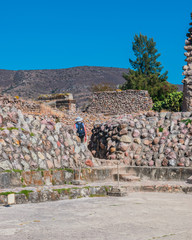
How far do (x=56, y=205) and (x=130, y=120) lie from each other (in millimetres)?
6634

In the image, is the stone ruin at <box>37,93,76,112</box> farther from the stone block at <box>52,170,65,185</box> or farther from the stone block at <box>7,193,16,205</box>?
the stone block at <box>7,193,16,205</box>

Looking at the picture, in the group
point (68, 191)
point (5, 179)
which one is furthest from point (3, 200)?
point (68, 191)

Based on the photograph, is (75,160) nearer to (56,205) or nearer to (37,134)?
(37,134)

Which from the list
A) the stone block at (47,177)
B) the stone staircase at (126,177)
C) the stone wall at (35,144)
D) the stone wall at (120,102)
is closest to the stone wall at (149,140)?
the stone staircase at (126,177)

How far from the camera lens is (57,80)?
9919cm

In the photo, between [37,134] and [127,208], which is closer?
[127,208]

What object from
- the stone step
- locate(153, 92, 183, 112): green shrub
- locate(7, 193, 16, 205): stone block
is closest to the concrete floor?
locate(7, 193, 16, 205): stone block

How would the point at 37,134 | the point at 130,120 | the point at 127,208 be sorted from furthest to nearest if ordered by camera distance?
the point at 130,120, the point at 37,134, the point at 127,208

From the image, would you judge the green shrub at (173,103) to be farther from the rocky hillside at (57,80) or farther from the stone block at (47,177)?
the rocky hillside at (57,80)

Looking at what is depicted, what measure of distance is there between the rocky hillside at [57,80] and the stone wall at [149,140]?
63.2 meters

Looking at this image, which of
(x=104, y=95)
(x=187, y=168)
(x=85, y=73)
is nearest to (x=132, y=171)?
(x=187, y=168)

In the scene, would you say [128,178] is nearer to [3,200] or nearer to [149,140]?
[149,140]

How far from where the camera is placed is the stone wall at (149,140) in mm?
11148

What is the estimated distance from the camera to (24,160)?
8219 millimetres
